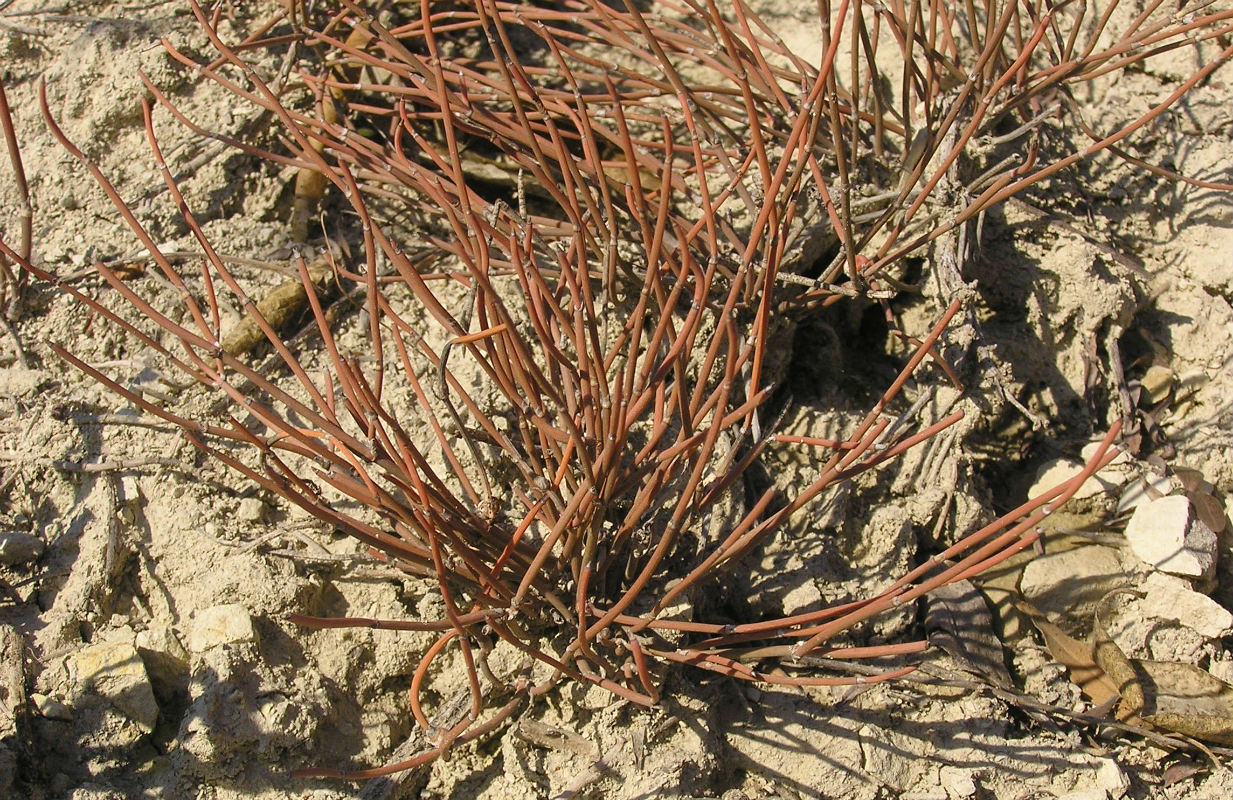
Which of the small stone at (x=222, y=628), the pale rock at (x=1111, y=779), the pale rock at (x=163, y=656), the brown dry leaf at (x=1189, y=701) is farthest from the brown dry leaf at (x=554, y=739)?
the brown dry leaf at (x=1189, y=701)

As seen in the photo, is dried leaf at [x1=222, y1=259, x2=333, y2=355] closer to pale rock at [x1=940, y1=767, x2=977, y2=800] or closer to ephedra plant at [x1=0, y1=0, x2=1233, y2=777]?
ephedra plant at [x1=0, y1=0, x2=1233, y2=777]

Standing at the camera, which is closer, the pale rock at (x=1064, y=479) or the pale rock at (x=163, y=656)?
the pale rock at (x=163, y=656)

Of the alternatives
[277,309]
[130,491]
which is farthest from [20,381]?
[277,309]

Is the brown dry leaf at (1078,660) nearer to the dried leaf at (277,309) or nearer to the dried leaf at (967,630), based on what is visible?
the dried leaf at (967,630)

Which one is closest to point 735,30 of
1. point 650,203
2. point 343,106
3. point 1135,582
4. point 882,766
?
point 650,203

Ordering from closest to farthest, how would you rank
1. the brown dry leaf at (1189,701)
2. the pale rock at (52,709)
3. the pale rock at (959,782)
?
the pale rock at (52,709) → the pale rock at (959,782) → the brown dry leaf at (1189,701)
